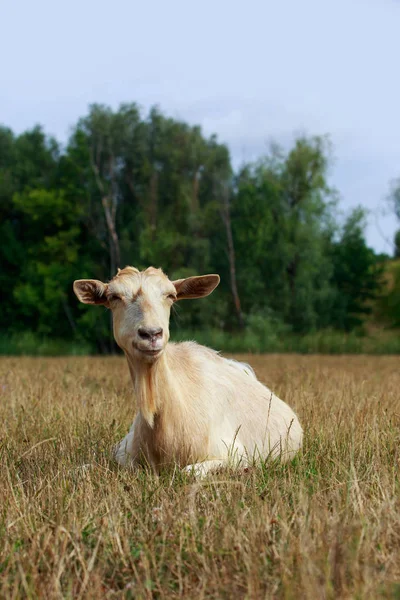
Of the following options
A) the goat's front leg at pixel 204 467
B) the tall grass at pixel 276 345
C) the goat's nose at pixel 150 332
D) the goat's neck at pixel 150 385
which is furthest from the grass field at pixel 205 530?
the tall grass at pixel 276 345

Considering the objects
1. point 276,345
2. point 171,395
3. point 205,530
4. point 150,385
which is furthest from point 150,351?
point 276,345

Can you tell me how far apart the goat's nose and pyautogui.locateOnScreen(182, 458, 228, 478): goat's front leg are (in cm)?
98

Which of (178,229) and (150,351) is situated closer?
(150,351)

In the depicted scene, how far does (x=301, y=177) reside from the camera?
44531 mm

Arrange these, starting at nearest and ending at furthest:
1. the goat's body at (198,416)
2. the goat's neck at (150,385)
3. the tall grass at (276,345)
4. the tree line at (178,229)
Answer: the goat's neck at (150,385)
the goat's body at (198,416)
the tall grass at (276,345)
the tree line at (178,229)

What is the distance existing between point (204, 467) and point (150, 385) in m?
0.72

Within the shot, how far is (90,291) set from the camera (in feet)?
17.3

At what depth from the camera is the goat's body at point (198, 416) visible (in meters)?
5.14

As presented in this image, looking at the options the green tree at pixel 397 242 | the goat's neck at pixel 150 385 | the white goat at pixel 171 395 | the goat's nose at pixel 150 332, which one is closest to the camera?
the goat's nose at pixel 150 332

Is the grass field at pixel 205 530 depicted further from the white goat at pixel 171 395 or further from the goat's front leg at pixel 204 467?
the white goat at pixel 171 395

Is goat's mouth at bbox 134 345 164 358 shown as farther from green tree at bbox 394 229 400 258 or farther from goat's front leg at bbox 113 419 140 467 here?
green tree at bbox 394 229 400 258

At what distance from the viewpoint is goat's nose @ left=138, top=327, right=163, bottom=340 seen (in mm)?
4582

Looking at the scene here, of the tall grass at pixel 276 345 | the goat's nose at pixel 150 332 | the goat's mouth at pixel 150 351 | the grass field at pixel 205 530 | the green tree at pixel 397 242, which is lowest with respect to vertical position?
the tall grass at pixel 276 345

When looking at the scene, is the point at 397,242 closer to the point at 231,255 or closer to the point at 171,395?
the point at 231,255
